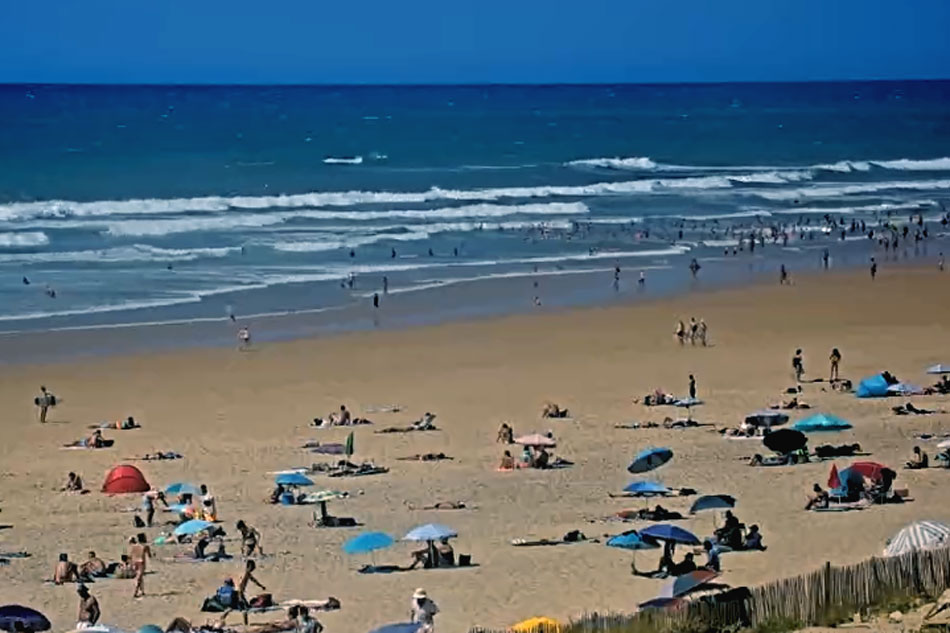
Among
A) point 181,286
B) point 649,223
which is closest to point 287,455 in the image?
point 181,286

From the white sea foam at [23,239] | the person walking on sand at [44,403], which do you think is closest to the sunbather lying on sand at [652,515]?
the person walking on sand at [44,403]

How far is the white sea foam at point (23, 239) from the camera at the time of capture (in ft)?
179

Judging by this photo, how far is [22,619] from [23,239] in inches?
1602

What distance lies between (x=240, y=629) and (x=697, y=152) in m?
89.5

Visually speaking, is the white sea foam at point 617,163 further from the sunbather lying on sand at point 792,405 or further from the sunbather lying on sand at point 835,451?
the sunbather lying on sand at point 835,451

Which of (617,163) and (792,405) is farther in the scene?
(617,163)

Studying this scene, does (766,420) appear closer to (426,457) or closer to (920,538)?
(426,457)

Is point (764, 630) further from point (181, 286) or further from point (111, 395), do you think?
point (181, 286)

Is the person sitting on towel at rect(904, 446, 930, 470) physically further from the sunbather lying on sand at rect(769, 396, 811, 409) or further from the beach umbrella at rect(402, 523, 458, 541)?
the beach umbrella at rect(402, 523, 458, 541)

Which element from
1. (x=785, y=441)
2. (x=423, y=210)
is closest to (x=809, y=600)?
(x=785, y=441)

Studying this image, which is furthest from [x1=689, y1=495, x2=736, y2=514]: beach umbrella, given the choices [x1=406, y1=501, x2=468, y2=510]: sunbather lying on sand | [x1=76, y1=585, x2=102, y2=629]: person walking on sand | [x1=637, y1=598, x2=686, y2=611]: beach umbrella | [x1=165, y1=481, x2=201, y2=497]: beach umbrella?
[x1=76, y1=585, x2=102, y2=629]: person walking on sand

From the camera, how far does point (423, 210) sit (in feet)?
220

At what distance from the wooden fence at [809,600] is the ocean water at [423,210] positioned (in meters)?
26.5

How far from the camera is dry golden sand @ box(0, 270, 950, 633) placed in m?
19.6
